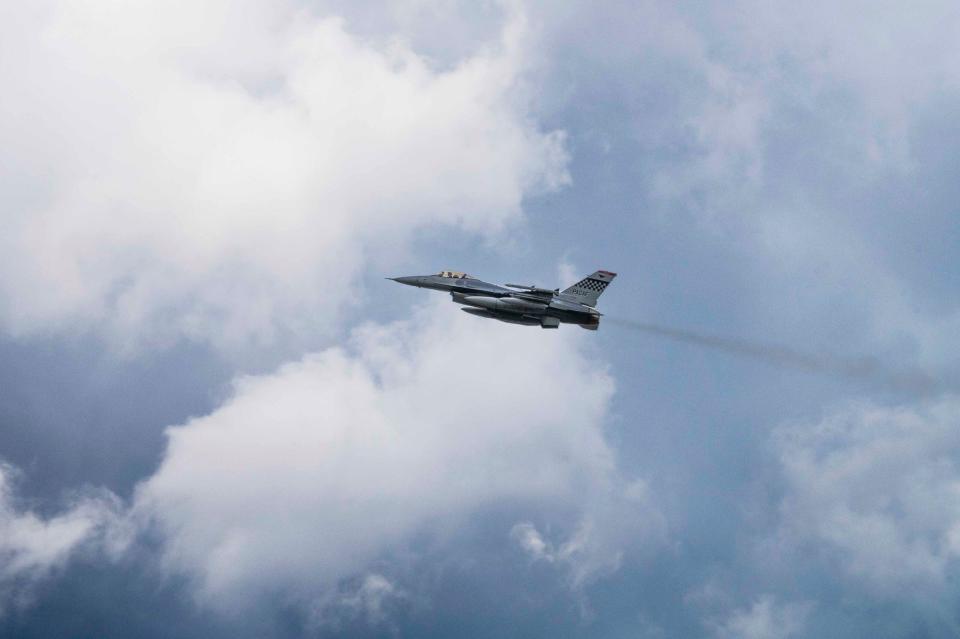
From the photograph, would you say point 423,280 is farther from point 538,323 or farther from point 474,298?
point 538,323

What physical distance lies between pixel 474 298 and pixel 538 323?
829cm

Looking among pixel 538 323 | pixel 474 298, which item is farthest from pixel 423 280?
pixel 538 323

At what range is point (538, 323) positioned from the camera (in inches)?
4486

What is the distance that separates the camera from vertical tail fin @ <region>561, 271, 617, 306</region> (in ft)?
373

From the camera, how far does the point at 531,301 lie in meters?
111

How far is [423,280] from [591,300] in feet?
67.4

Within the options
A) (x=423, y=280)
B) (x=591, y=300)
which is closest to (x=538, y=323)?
(x=591, y=300)

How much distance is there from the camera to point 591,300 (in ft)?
373

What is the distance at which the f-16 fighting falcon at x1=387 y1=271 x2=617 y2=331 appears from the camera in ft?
366

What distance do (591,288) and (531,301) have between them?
26.3 feet

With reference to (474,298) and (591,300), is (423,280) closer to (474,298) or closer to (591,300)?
→ (474,298)

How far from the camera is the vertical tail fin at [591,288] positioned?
113812 mm

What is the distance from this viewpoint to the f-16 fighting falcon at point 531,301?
366 ft

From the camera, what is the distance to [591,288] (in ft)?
374
